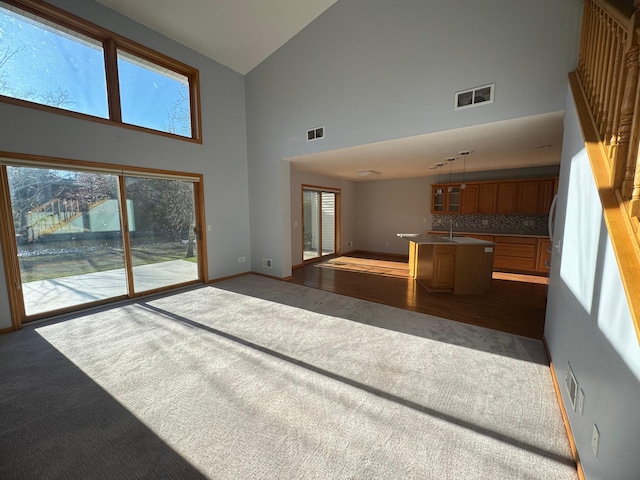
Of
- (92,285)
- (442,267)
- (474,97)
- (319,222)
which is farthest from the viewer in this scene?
(319,222)

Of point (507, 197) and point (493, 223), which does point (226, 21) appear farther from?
point (493, 223)

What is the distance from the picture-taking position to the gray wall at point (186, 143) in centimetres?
311

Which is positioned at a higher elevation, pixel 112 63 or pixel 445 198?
pixel 112 63

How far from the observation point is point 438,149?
13.7 feet

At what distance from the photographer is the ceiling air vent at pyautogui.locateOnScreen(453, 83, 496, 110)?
9.68ft

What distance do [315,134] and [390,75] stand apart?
1.43 metres

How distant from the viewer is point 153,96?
421cm

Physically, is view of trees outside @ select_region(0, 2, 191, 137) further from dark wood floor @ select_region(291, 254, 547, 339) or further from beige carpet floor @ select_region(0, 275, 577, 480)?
dark wood floor @ select_region(291, 254, 547, 339)

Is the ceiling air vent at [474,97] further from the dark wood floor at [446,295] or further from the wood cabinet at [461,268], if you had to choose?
the dark wood floor at [446,295]

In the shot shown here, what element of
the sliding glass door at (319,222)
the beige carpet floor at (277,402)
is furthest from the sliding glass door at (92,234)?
the sliding glass door at (319,222)

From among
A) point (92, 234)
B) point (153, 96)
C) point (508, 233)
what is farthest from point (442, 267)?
point (153, 96)

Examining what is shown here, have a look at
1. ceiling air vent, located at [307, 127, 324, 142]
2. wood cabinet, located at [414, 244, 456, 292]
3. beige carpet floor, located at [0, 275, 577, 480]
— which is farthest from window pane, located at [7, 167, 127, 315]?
wood cabinet, located at [414, 244, 456, 292]

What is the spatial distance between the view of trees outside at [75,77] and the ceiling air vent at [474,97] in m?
4.42

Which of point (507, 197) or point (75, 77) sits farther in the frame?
point (507, 197)
